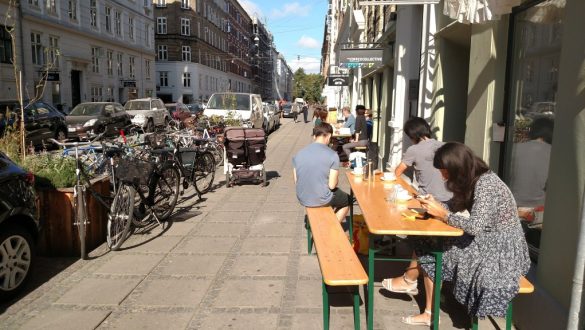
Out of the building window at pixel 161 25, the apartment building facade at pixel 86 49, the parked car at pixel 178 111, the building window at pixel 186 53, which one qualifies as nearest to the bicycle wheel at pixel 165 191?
the apartment building facade at pixel 86 49

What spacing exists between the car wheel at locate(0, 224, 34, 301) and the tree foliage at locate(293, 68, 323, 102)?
101 m

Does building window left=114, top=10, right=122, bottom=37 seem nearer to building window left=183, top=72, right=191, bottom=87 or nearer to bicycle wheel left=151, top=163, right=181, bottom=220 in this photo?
building window left=183, top=72, right=191, bottom=87

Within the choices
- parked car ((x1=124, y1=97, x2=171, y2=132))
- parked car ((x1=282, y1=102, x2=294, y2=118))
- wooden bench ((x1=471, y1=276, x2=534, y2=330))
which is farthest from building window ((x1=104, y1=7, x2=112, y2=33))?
wooden bench ((x1=471, y1=276, x2=534, y2=330))

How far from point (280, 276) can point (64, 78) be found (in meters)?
30.0

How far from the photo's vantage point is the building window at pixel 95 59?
35.0 meters

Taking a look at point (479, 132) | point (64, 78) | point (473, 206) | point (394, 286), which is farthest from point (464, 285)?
point (64, 78)

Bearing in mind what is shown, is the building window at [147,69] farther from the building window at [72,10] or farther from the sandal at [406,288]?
the sandal at [406,288]

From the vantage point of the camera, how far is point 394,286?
15.0ft

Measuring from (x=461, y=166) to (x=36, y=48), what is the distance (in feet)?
98.0

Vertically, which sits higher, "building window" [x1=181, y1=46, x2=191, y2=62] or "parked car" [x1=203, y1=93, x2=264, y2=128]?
"building window" [x1=181, y1=46, x2=191, y2=62]

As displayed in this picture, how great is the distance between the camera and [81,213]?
17.9ft

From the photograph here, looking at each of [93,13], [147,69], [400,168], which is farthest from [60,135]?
[147,69]

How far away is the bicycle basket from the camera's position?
6.08 metres

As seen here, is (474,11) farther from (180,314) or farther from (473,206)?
(180,314)
